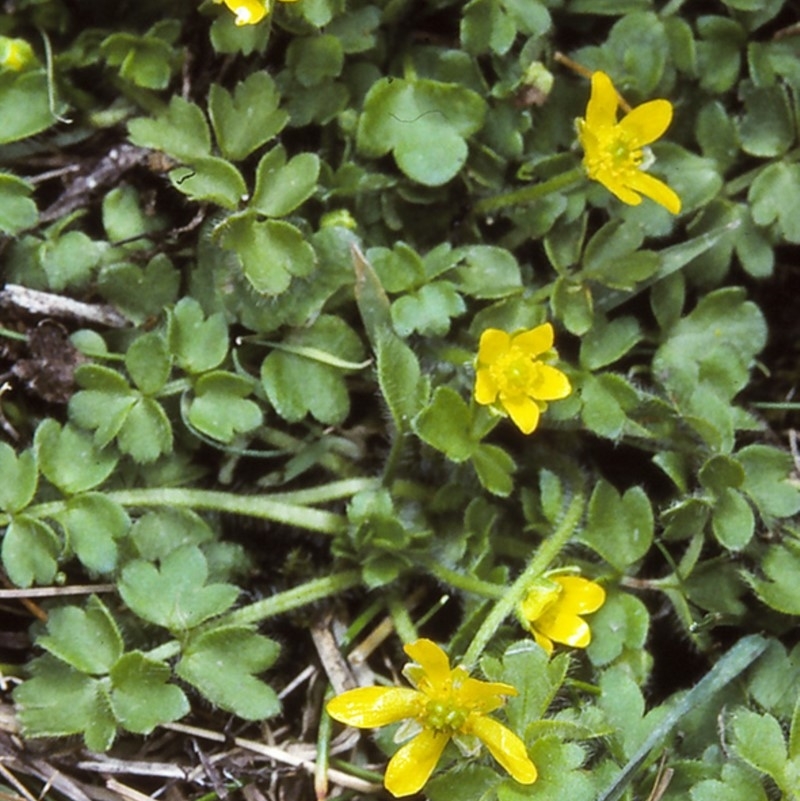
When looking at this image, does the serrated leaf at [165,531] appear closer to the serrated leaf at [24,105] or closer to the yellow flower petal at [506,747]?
the yellow flower petal at [506,747]

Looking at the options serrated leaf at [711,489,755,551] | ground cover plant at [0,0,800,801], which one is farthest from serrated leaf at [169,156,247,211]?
serrated leaf at [711,489,755,551]

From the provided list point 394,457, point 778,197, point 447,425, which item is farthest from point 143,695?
point 778,197

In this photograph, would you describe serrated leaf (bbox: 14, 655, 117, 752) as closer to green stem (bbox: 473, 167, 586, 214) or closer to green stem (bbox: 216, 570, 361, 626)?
green stem (bbox: 216, 570, 361, 626)

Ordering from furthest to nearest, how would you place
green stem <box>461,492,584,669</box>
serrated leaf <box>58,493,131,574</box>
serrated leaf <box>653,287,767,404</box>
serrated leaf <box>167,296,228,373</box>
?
serrated leaf <box>653,287,767,404</box> → serrated leaf <box>167,296,228,373</box> → serrated leaf <box>58,493,131,574</box> → green stem <box>461,492,584,669</box>

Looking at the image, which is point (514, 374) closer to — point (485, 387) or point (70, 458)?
point (485, 387)

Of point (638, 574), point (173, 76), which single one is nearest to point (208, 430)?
point (173, 76)

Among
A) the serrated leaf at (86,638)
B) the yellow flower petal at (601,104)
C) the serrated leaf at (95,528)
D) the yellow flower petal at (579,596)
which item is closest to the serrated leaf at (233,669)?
the serrated leaf at (86,638)
